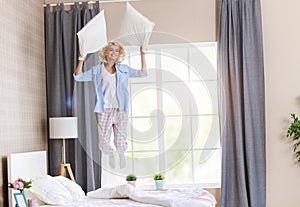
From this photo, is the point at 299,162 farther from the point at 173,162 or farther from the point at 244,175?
the point at 173,162

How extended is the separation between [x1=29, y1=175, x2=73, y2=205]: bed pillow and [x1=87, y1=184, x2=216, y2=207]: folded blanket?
33cm

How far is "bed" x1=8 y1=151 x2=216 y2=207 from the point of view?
4.28 metres

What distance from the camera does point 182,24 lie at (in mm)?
5902

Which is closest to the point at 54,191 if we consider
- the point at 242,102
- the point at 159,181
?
the point at 159,181

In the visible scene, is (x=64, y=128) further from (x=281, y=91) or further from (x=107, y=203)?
(x=281, y=91)

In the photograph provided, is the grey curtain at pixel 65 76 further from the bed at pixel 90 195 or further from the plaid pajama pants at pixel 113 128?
the plaid pajama pants at pixel 113 128

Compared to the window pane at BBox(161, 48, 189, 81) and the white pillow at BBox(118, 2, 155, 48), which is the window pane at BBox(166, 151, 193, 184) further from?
the white pillow at BBox(118, 2, 155, 48)

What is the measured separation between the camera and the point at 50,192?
15.0 ft

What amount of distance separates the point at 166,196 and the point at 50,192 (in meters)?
1.02

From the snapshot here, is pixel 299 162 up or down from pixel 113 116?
down

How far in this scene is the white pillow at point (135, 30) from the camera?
12.8 feet

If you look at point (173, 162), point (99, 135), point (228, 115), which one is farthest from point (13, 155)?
point (228, 115)

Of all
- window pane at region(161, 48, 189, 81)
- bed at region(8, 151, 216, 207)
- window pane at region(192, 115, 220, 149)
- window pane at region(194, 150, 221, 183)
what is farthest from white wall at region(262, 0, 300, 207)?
window pane at region(161, 48, 189, 81)

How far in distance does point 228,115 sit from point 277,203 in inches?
43.5
